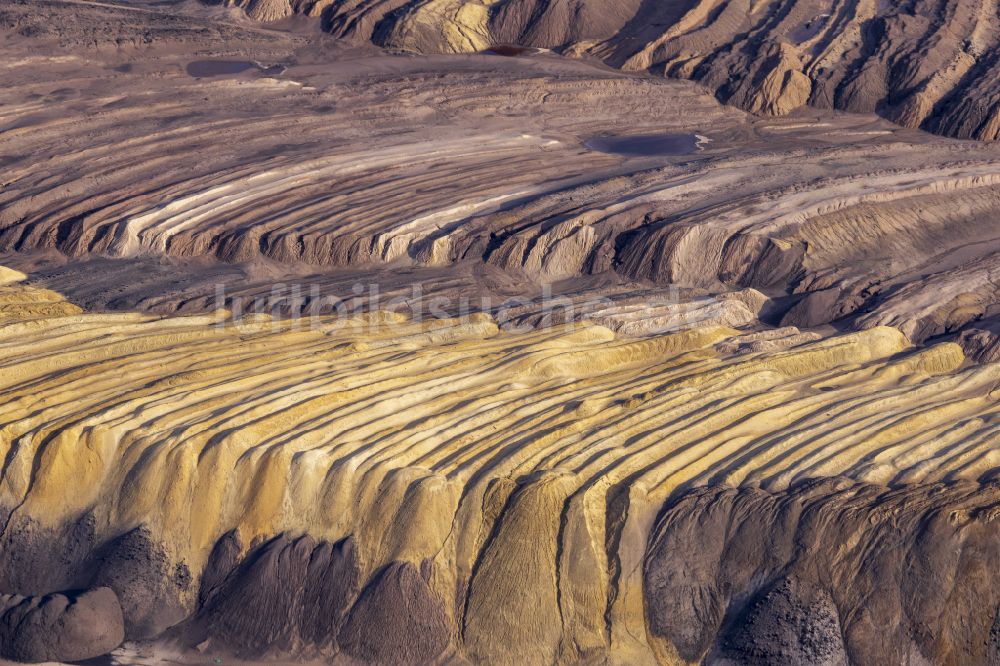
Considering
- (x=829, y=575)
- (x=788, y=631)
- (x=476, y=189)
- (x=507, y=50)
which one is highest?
(x=507, y=50)

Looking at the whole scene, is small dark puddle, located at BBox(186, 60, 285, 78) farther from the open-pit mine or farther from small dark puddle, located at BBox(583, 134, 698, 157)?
small dark puddle, located at BBox(583, 134, 698, 157)

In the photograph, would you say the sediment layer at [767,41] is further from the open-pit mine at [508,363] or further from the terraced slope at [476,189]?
the terraced slope at [476,189]

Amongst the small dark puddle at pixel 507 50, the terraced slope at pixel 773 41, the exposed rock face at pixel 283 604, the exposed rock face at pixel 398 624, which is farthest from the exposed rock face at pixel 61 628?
the small dark puddle at pixel 507 50

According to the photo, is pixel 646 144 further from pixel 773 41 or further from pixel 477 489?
pixel 477 489

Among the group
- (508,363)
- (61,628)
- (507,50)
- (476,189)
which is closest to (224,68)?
(507,50)

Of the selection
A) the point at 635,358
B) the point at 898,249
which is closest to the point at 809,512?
the point at 635,358

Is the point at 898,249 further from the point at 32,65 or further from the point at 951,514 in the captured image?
the point at 32,65
